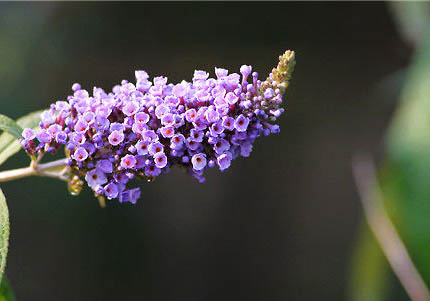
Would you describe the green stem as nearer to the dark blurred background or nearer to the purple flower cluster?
the purple flower cluster

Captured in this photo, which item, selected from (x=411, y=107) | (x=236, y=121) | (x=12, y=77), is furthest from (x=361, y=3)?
(x=236, y=121)

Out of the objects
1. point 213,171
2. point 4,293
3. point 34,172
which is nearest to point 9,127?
point 34,172

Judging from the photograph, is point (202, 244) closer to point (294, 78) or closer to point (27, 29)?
point (294, 78)

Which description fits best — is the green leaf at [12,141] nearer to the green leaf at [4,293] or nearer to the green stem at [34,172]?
the green stem at [34,172]

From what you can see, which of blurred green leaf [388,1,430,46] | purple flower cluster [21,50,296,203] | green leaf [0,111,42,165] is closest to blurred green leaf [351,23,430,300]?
blurred green leaf [388,1,430,46]

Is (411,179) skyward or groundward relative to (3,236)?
skyward

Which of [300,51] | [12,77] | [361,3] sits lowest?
[12,77]

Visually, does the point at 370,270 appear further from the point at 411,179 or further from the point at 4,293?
the point at 4,293
